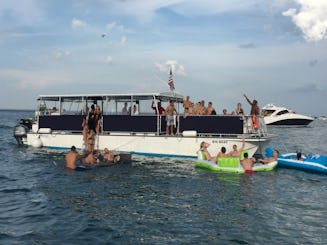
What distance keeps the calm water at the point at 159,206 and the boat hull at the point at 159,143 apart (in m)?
2.59

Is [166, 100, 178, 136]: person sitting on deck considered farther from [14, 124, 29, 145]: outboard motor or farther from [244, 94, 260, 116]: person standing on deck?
[14, 124, 29, 145]: outboard motor

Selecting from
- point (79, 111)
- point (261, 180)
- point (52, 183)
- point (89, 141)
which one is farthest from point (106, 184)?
point (79, 111)

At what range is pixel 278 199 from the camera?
13.4 metres

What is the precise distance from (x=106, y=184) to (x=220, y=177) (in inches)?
211

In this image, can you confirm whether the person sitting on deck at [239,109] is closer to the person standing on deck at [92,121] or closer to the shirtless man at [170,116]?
the shirtless man at [170,116]

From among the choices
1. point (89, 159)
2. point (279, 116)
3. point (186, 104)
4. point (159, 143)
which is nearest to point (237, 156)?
point (159, 143)

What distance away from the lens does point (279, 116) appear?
74125 mm

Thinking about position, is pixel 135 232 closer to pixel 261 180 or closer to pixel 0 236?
pixel 0 236

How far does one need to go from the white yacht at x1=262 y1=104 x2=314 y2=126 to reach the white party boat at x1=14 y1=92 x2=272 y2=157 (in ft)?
174

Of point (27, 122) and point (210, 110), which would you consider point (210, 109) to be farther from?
point (27, 122)

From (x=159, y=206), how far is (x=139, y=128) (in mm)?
11257

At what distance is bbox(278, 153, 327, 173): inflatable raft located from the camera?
18.8 meters

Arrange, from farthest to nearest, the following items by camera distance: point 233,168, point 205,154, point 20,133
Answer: point 20,133 < point 205,154 < point 233,168

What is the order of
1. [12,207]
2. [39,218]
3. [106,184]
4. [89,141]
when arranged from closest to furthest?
[39,218] < [12,207] < [106,184] < [89,141]
